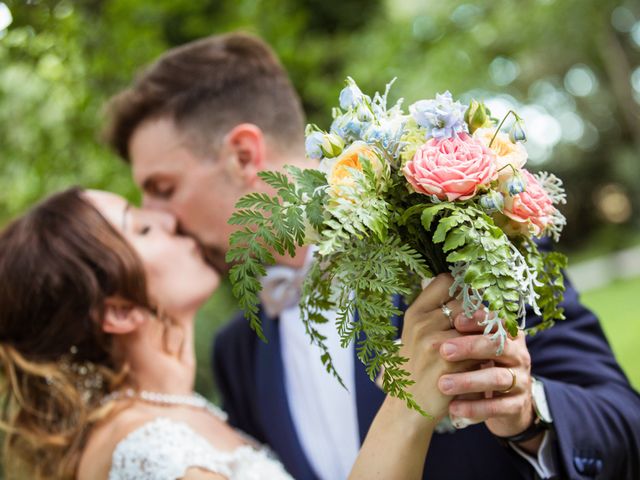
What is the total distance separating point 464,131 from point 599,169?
2525cm

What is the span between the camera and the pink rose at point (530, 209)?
67.5 inches

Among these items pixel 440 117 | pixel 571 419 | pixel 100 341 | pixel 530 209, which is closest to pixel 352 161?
pixel 440 117

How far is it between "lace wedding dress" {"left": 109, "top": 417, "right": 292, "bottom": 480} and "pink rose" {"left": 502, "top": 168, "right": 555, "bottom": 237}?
1.44m

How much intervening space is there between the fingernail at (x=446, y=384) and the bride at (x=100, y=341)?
3.63 ft

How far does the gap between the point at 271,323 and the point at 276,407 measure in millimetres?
394

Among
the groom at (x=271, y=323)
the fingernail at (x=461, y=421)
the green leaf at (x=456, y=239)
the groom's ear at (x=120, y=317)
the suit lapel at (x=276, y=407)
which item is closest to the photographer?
the green leaf at (x=456, y=239)

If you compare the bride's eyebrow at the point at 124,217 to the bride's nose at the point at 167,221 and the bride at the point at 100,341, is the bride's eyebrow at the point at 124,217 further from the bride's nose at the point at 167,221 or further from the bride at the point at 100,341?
the bride's nose at the point at 167,221

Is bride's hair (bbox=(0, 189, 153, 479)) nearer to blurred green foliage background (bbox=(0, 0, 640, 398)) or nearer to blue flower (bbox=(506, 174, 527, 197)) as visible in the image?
blurred green foliage background (bbox=(0, 0, 640, 398))

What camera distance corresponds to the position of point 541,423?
2.07 m

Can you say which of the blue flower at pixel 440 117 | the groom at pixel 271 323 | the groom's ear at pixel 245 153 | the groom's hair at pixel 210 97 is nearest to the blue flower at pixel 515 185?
the blue flower at pixel 440 117

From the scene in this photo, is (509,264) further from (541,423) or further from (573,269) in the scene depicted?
(573,269)

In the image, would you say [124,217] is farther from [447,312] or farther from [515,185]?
[515,185]

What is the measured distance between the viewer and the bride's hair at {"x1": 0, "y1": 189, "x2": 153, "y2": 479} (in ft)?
9.25

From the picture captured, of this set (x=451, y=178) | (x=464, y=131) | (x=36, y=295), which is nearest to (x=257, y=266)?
(x=451, y=178)
